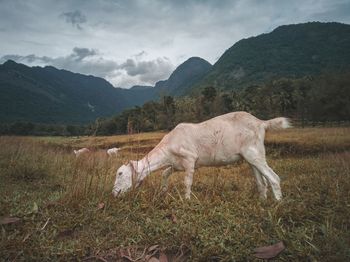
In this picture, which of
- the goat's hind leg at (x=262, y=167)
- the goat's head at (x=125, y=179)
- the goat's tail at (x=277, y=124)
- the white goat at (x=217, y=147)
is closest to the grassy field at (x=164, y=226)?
the goat's head at (x=125, y=179)

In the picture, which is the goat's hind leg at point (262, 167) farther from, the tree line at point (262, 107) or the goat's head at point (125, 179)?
the tree line at point (262, 107)

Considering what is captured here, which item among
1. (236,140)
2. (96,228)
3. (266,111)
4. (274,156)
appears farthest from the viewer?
(266,111)

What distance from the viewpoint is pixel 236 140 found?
7488mm

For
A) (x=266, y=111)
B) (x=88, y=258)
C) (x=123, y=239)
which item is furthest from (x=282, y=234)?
(x=266, y=111)

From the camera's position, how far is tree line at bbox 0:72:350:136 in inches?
2429

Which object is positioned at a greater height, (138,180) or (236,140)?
(236,140)

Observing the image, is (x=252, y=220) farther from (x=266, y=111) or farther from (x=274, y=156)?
(x=266, y=111)

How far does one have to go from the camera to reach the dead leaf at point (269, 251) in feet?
12.5

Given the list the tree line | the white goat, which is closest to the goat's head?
the white goat

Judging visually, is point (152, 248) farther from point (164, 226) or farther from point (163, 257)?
point (164, 226)

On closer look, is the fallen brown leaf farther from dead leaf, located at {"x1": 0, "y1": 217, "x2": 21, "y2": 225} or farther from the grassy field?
dead leaf, located at {"x1": 0, "y1": 217, "x2": 21, "y2": 225}

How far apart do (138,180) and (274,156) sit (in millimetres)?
19492

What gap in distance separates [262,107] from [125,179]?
80124mm

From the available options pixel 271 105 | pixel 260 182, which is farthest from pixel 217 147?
pixel 271 105
